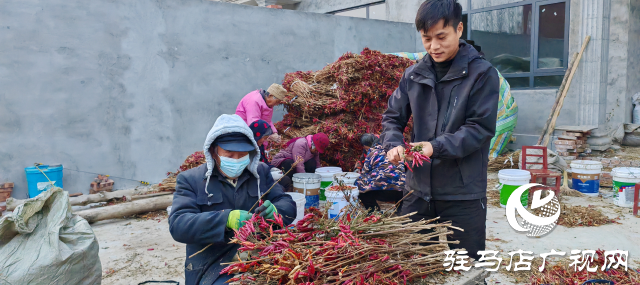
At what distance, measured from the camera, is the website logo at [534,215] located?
4.51 meters

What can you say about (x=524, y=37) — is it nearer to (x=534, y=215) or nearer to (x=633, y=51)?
(x=633, y=51)

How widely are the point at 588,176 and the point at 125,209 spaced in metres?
5.96

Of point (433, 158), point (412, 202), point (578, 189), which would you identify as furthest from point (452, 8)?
point (578, 189)

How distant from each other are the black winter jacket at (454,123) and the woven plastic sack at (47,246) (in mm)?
2084

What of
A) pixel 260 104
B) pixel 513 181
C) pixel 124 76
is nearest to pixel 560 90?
pixel 513 181

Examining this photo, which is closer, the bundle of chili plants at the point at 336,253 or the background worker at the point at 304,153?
the bundle of chili plants at the point at 336,253

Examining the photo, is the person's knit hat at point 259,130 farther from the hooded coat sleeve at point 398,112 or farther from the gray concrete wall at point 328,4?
the gray concrete wall at point 328,4

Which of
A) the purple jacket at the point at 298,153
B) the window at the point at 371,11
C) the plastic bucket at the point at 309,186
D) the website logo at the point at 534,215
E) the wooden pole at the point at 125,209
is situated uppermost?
the window at the point at 371,11

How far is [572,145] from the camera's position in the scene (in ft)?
24.6

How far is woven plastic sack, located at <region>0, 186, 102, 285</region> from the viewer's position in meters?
2.65

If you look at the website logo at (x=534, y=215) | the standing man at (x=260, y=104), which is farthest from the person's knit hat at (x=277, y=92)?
the website logo at (x=534, y=215)

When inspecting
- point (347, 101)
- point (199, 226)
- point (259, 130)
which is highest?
point (347, 101)

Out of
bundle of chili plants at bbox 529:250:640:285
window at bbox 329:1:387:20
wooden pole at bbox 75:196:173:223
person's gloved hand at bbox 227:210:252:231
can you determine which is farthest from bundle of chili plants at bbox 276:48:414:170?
window at bbox 329:1:387:20

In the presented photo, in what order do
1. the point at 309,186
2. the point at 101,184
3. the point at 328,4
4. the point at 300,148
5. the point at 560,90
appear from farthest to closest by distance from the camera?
the point at 328,4
the point at 560,90
the point at 101,184
the point at 300,148
the point at 309,186
